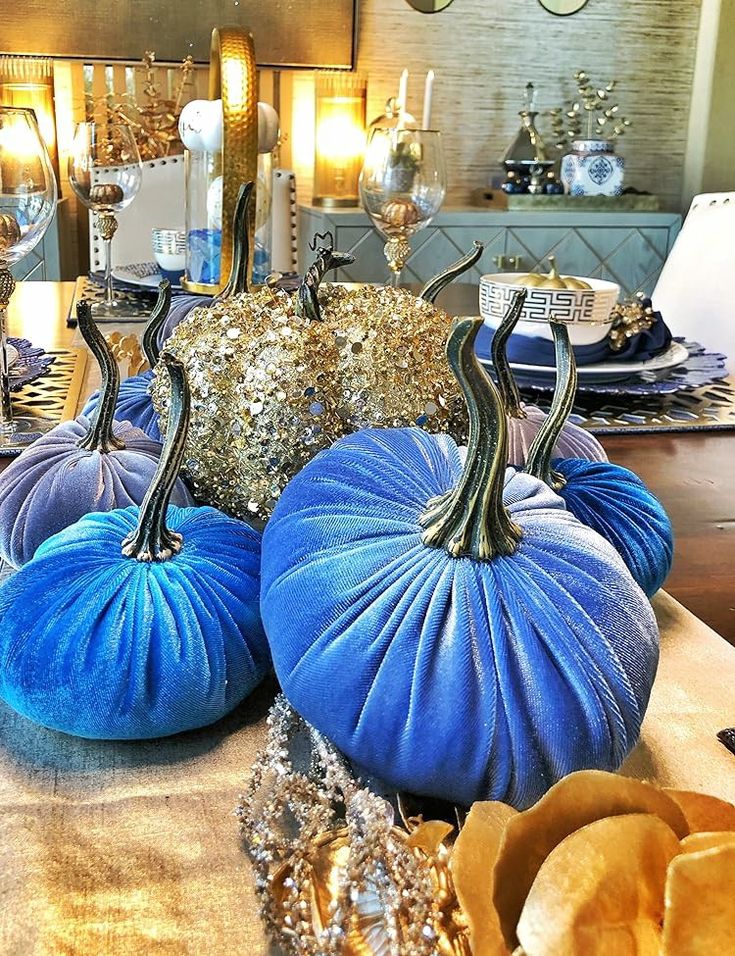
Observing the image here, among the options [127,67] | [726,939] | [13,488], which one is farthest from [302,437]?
[127,67]

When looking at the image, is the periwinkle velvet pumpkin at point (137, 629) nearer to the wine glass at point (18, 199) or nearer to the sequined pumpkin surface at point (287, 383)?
the sequined pumpkin surface at point (287, 383)

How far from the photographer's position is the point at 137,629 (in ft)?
0.96

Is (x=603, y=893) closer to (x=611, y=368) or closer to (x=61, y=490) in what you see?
(x=61, y=490)

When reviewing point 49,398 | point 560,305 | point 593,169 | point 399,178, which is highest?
point 593,169

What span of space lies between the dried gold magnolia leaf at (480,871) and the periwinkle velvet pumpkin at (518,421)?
194mm

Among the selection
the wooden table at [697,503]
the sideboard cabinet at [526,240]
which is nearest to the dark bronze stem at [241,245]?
the wooden table at [697,503]

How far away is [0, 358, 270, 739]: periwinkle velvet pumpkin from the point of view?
29 centimetres

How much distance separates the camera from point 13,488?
39 cm

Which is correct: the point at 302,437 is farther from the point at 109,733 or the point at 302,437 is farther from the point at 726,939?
the point at 726,939

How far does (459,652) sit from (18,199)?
0.65 m

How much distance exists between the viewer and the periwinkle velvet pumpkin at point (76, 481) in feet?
1.24

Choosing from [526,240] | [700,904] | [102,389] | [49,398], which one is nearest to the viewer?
[700,904]


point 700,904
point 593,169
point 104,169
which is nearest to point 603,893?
point 700,904

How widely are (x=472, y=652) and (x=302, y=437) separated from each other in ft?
0.48
